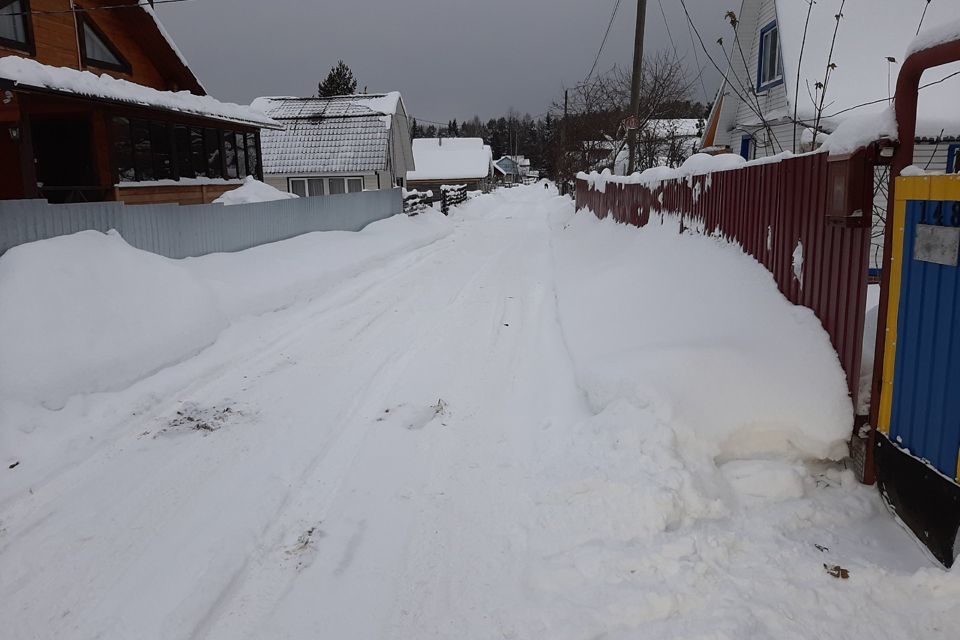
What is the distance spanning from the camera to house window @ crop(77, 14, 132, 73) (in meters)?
15.6

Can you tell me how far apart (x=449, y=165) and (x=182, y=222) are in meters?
65.1

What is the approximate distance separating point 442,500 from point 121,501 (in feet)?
6.92

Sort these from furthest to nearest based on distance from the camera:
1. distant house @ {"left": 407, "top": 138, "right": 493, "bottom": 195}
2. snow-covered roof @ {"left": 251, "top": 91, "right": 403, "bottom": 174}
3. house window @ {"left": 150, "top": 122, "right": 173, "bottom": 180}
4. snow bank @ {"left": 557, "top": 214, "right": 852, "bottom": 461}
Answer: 1. distant house @ {"left": 407, "top": 138, "right": 493, "bottom": 195}
2. snow-covered roof @ {"left": 251, "top": 91, "right": 403, "bottom": 174}
3. house window @ {"left": 150, "top": 122, "right": 173, "bottom": 180}
4. snow bank @ {"left": 557, "top": 214, "right": 852, "bottom": 461}

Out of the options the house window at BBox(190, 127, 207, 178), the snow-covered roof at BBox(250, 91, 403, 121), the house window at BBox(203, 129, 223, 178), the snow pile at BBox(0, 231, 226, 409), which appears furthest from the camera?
the snow-covered roof at BBox(250, 91, 403, 121)

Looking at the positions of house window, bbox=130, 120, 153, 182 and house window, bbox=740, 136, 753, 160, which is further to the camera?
house window, bbox=740, 136, 753, 160

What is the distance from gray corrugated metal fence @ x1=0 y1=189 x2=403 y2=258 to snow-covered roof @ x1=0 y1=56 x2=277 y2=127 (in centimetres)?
328

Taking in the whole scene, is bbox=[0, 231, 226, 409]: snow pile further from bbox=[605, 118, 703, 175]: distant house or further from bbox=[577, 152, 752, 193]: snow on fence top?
bbox=[605, 118, 703, 175]: distant house

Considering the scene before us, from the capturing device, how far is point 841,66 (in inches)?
584

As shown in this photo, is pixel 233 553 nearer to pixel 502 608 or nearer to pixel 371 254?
pixel 502 608

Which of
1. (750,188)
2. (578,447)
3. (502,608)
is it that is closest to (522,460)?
(578,447)

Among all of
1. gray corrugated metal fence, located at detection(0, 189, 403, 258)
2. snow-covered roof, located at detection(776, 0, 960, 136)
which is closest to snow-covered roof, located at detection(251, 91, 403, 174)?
gray corrugated metal fence, located at detection(0, 189, 403, 258)

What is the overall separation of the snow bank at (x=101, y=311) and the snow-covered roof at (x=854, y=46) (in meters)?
12.1

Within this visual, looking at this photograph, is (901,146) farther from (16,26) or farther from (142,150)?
(142,150)

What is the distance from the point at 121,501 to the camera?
A: 438 cm
